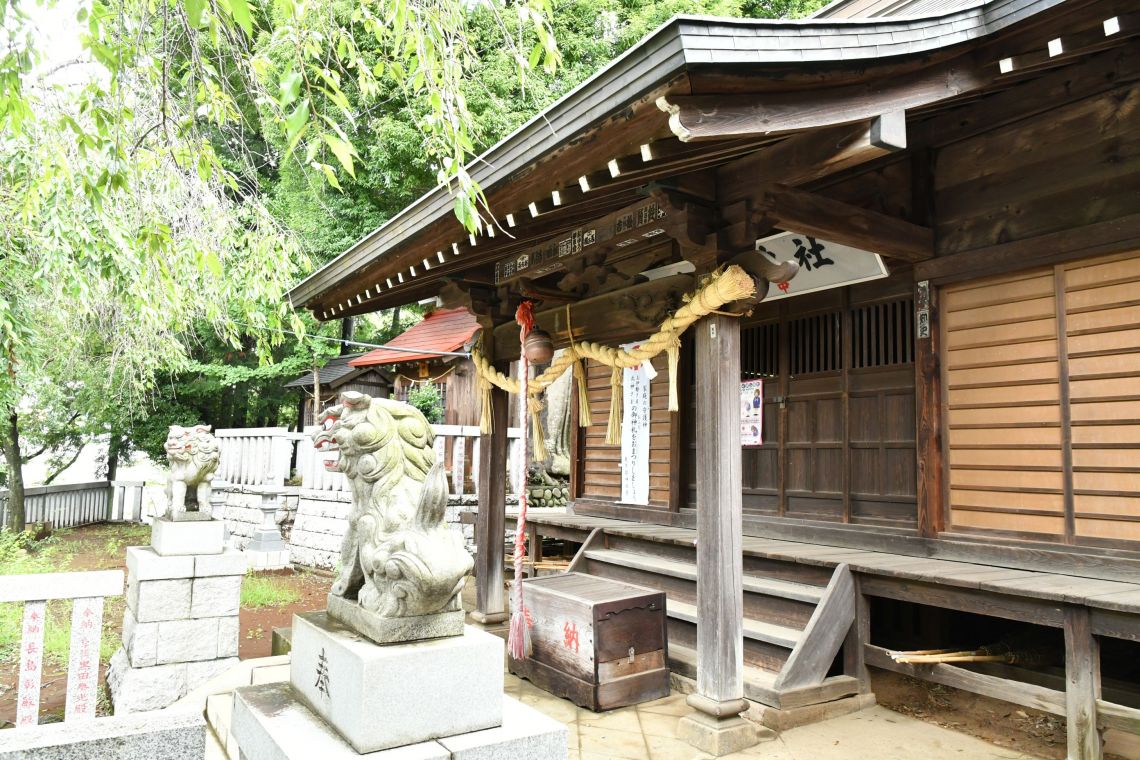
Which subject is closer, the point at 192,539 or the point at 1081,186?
the point at 1081,186

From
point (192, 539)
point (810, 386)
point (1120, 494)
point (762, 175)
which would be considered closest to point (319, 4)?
point (762, 175)

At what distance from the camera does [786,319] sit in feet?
21.9

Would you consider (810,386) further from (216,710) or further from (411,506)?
(216,710)

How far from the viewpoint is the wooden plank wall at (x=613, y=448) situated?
309 inches

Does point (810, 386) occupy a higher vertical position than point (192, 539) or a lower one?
higher

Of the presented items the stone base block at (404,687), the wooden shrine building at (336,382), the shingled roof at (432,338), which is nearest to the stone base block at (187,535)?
the stone base block at (404,687)

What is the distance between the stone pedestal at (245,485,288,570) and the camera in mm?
12258

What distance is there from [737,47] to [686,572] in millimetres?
4286

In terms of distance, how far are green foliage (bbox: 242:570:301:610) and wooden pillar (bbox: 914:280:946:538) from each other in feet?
26.5

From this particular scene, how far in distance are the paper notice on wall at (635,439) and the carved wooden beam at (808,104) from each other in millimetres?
4677

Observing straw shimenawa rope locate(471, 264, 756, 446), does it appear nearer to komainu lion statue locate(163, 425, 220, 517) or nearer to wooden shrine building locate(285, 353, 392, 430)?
komainu lion statue locate(163, 425, 220, 517)

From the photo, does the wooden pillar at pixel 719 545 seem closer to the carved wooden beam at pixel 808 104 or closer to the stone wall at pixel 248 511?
the carved wooden beam at pixel 808 104

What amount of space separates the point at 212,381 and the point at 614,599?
55.3 feet

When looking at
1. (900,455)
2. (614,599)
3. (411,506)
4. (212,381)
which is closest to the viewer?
(411,506)
